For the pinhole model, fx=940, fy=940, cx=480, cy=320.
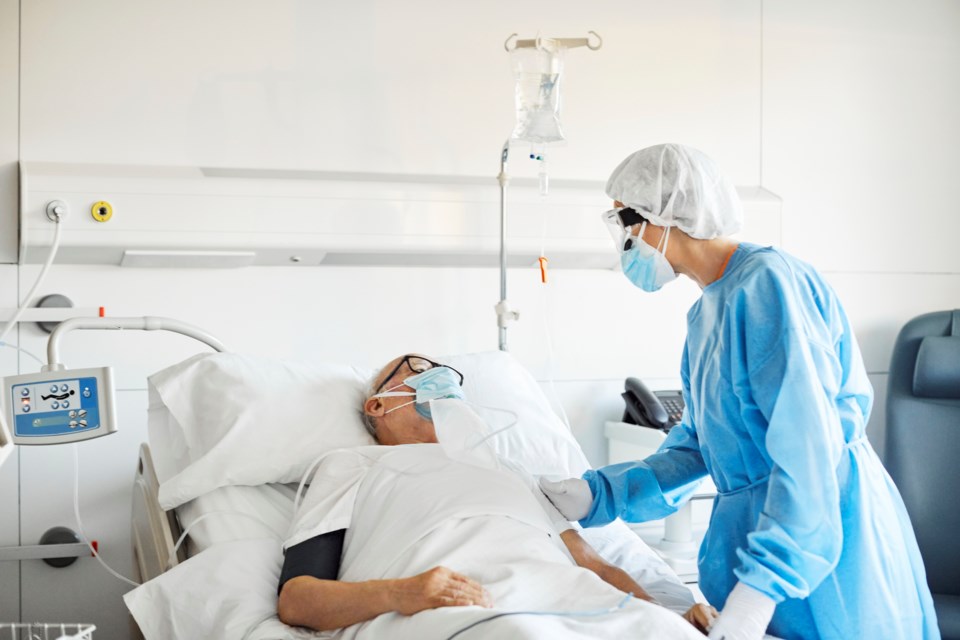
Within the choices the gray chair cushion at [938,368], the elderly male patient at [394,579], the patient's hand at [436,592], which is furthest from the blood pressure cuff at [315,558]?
the gray chair cushion at [938,368]

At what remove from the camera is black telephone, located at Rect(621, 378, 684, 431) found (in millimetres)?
2715

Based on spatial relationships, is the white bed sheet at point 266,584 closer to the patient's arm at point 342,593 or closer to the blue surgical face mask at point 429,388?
the patient's arm at point 342,593

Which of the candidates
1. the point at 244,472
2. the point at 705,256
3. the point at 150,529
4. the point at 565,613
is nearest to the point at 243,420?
the point at 244,472

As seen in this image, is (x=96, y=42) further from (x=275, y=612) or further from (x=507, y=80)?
(x=275, y=612)

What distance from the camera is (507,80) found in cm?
286

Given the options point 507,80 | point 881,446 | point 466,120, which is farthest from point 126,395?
point 881,446

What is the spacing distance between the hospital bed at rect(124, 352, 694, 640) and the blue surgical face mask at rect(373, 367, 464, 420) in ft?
0.50

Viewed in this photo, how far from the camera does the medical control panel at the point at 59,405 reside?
1.63 m

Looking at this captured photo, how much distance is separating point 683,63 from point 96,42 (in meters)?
1.77

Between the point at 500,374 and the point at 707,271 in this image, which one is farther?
the point at 500,374

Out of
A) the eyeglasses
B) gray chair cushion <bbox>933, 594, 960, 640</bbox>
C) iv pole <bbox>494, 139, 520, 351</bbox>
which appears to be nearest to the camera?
Answer: the eyeglasses

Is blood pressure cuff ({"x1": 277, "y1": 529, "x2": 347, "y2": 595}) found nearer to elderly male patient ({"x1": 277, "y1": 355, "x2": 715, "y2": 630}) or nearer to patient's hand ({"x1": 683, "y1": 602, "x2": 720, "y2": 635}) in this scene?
elderly male patient ({"x1": 277, "y1": 355, "x2": 715, "y2": 630})

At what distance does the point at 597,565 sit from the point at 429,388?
0.50 meters

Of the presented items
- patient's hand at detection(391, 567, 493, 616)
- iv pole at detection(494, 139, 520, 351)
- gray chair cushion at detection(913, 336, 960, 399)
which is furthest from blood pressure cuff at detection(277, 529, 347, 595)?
gray chair cushion at detection(913, 336, 960, 399)
